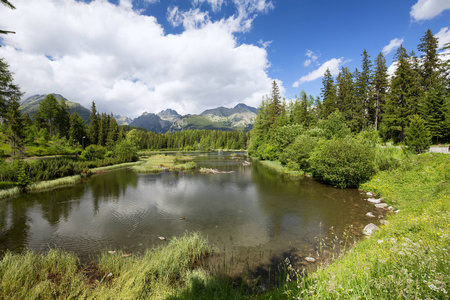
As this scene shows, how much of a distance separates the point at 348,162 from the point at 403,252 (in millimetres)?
21021

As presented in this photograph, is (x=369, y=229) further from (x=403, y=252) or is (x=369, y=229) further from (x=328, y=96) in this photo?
(x=328, y=96)

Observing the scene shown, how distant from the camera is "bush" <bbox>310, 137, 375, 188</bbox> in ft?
79.1

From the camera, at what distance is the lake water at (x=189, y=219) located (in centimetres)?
1209

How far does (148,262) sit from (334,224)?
1331 centimetres

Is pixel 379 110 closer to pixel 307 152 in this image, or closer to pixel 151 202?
pixel 307 152

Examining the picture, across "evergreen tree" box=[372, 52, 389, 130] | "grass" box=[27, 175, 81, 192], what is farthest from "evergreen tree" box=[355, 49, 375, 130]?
"grass" box=[27, 175, 81, 192]

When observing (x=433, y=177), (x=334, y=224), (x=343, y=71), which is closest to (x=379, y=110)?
(x=343, y=71)

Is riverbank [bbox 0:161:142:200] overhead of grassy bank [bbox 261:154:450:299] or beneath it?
beneath

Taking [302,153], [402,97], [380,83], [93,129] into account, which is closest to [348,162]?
[302,153]

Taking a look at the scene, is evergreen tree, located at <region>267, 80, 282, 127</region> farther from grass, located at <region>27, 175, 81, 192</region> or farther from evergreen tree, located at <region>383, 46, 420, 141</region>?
grass, located at <region>27, 175, 81, 192</region>

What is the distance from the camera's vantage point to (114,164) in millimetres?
55188

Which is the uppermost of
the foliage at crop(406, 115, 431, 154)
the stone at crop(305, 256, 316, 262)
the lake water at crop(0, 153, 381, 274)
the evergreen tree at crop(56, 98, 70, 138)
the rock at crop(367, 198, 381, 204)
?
the evergreen tree at crop(56, 98, 70, 138)

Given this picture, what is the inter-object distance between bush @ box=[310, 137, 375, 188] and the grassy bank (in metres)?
1.67

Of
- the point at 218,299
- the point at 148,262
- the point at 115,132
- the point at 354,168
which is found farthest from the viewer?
the point at 115,132
